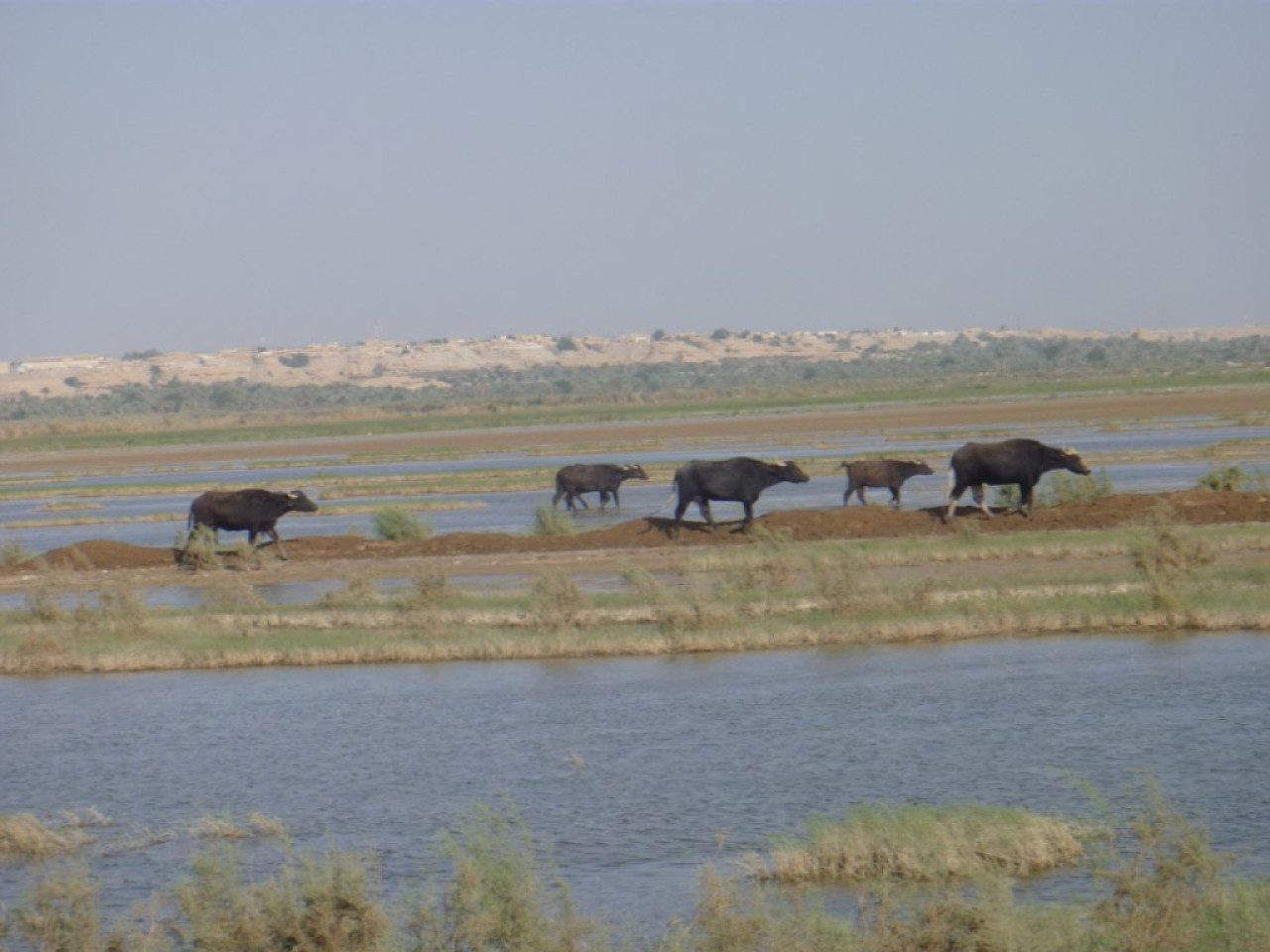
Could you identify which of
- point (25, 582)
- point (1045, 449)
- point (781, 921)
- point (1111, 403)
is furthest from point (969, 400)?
point (781, 921)

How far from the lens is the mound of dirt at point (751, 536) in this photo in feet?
90.4

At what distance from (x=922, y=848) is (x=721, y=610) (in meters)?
9.96

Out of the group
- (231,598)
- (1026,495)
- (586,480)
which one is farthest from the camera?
(586,480)

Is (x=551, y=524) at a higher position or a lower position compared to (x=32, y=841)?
higher

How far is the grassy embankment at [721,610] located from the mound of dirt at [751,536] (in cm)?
186

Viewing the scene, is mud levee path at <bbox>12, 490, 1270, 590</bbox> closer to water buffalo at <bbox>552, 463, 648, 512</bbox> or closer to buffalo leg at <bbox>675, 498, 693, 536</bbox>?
buffalo leg at <bbox>675, 498, 693, 536</bbox>

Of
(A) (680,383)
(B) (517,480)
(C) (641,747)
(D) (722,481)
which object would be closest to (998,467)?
(D) (722,481)

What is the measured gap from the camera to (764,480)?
30.3 metres

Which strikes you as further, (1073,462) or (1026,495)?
(1073,462)

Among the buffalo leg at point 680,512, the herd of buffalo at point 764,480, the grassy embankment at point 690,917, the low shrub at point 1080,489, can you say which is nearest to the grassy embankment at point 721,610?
the herd of buffalo at point 764,480

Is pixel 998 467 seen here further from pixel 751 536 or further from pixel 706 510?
pixel 706 510

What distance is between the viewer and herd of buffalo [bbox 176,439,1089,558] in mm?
29188

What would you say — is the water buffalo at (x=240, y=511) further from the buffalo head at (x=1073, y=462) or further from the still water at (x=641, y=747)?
the buffalo head at (x=1073, y=462)

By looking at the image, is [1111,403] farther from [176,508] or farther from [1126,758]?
[1126,758]
